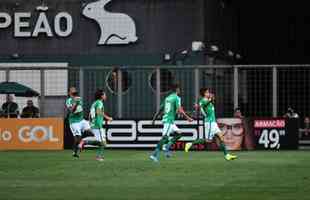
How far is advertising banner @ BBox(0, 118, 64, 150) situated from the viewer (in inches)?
1489

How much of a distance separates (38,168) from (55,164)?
6.39 feet

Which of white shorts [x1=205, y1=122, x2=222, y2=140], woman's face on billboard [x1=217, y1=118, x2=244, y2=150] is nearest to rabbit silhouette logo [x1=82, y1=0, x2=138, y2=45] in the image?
woman's face on billboard [x1=217, y1=118, x2=244, y2=150]

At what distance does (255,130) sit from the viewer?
37.2m

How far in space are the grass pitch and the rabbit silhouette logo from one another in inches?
641

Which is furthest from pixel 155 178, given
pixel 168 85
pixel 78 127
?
pixel 168 85

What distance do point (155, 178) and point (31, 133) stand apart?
1761 centimetres

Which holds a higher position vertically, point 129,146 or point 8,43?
point 8,43

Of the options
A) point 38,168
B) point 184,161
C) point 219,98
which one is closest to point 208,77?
point 219,98

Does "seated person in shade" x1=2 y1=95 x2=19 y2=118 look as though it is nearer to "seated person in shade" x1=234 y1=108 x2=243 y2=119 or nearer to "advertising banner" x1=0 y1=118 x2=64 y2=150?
"advertising banner" x1=0 y1=118 x2=64 y2=150

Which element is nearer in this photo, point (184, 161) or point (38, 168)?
point (38, 168)

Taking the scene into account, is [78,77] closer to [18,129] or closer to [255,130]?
[18,129]

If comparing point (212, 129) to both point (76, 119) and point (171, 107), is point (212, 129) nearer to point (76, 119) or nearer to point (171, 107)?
point (171, 107)

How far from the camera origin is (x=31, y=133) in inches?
1492

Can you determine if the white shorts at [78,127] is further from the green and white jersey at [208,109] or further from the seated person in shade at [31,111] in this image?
the seated person in shade at [31,111]
